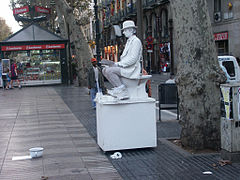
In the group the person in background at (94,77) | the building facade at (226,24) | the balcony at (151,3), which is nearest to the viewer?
the person in background at (94,77)

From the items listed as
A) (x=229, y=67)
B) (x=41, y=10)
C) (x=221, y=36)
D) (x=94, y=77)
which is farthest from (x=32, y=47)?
(x=229, y=67)

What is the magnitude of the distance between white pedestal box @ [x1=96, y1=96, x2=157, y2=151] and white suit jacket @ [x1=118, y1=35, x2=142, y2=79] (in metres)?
0.51

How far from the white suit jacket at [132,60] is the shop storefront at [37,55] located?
20.5 m

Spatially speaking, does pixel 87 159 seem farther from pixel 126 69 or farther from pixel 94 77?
pixel 94 77

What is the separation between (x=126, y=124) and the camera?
23.2 ft

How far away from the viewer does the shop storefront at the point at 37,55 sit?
26.4 metres

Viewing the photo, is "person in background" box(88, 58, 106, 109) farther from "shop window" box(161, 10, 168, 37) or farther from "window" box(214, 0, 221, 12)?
"shop window" box(161, 10, 168, 37)

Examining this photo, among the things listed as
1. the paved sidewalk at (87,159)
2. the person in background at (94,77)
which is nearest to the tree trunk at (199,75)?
the paved sidewalk at (87,159)

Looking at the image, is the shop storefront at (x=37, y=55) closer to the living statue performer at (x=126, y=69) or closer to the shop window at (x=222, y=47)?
the shop window at (x=222, y=47)

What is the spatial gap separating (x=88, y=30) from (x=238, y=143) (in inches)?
3209

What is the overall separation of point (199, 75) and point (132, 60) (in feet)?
4.10

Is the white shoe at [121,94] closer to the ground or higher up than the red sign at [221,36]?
closer to the ground

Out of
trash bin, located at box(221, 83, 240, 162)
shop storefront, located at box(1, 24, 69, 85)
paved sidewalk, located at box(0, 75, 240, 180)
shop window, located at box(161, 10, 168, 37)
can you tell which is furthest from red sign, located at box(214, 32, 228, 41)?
trash bin, located at box(221, 83, 240, 162)

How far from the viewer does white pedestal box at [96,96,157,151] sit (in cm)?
698
